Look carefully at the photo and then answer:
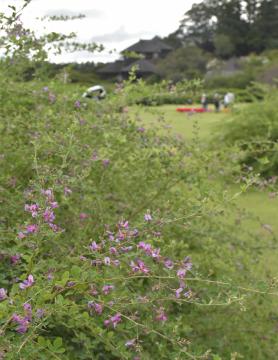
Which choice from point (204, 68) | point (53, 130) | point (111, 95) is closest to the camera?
point (53, 130)

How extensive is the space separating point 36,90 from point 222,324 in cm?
180

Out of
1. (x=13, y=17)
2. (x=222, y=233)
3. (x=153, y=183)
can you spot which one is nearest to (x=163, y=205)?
(x=153, y=183)

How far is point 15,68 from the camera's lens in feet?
12.9

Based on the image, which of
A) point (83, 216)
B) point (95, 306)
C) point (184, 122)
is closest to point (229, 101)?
point (83, 216)

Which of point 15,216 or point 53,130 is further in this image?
point 53,130

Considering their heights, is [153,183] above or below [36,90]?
below

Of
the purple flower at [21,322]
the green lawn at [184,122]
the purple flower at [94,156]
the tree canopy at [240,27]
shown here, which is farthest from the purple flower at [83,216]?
the tree canopy at [240,27]

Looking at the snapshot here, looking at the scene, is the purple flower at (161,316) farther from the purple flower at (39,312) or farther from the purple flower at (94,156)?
the purple flower at (94,156)

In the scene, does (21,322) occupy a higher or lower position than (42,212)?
lower

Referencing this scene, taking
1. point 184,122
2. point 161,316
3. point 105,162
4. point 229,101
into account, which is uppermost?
point 105,162

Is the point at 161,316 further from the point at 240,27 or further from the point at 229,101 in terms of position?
the point at 240,27

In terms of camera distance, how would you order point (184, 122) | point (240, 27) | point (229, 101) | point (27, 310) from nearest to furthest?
point (27, 310), point (229, 101), point (184, 122), point (240, 27)

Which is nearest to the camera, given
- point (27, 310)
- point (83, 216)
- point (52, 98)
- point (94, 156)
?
point (27, 310)

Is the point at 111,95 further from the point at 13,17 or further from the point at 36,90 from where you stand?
the point at 13,17
